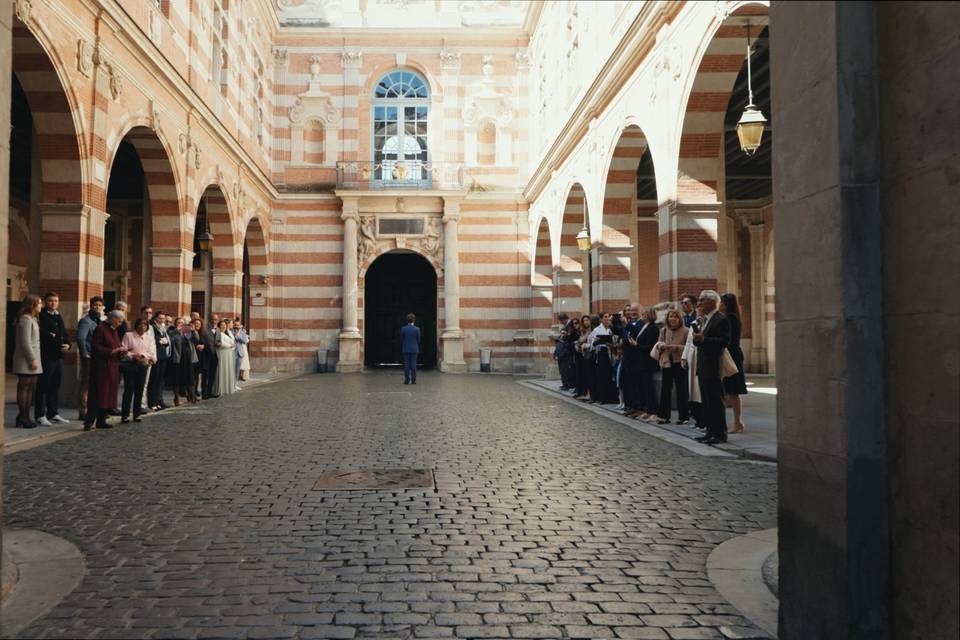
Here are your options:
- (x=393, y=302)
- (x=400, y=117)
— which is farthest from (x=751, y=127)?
(x=393, y=302)

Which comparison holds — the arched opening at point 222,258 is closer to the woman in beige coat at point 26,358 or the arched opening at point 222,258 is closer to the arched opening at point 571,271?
the arched opening at point 571,271

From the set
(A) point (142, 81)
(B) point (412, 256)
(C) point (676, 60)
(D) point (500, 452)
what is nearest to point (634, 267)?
(B) point (412, 256)

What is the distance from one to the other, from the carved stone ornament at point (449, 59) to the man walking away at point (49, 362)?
2046 centimetres

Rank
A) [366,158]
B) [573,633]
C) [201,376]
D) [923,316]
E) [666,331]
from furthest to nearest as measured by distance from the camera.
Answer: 1. [366,158]
2. [201,376]
3. [666,331]
4. [573,633]
5. [923,316]

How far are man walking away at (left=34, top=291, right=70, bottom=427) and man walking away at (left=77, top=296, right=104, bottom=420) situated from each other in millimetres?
383

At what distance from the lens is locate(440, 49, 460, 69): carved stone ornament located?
27.6m

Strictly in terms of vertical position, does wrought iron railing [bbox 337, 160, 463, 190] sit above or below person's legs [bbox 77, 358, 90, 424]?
above

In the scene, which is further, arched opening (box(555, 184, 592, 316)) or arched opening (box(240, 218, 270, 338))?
arched opening (box(240, 218, 270, 338))

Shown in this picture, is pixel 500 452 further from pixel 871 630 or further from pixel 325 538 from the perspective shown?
pixel 871 630

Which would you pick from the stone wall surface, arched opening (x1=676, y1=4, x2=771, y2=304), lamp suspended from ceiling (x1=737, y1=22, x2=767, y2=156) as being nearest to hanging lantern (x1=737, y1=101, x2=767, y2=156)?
lamp suspended from ceiling (x1=737, y1=22, x2=767, y2=156)

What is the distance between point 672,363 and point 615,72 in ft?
23.7

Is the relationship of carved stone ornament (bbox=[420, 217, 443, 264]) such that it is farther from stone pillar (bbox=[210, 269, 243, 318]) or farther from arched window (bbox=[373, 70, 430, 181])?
stone pillar (bbox=[210, 269, 243, 318])

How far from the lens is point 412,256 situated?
104 feet

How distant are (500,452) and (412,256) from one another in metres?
24.8
